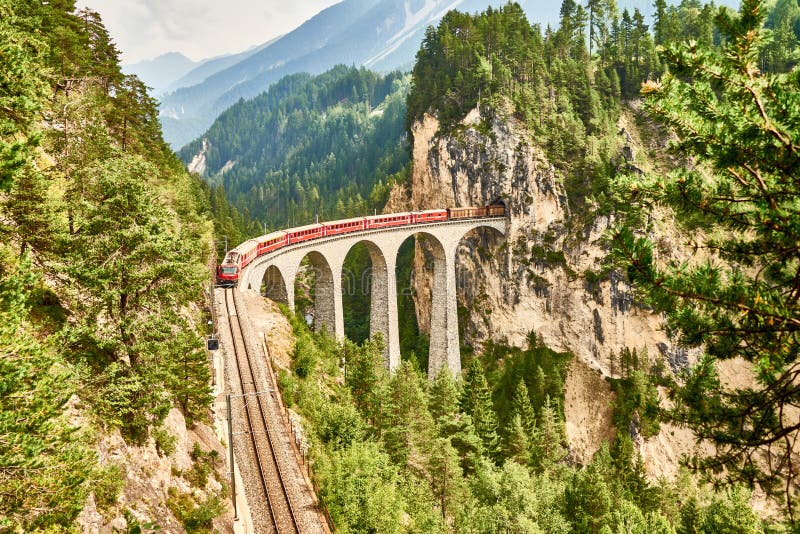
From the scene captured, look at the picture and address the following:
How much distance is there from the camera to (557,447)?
4559 cm

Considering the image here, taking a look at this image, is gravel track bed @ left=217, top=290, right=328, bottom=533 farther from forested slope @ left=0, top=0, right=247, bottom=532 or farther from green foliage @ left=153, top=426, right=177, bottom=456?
green foliage @ left=153, top=426, right=177, bottom=456

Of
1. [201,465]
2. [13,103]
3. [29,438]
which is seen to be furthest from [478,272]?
[29,438]

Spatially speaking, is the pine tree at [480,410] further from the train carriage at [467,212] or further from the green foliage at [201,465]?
the green foliage at [201,465]

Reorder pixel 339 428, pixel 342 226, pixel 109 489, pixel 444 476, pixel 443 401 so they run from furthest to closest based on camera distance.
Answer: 1. pixel 342 226
2. pixel 443 401
3. pixel 444 476
4. pixel 339 428
5. pixel 109 489

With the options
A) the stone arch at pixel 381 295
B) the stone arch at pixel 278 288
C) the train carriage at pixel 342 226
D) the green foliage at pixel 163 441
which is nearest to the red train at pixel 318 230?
the train carriage at pixel 342 226

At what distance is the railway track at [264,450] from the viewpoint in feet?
62.7

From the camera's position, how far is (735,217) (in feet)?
22.0

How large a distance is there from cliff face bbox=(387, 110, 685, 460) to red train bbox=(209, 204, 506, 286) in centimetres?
451

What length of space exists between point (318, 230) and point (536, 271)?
3173 centimetres

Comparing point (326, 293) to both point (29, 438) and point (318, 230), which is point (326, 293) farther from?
point (29, 438)

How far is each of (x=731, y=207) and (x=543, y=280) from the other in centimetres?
5912

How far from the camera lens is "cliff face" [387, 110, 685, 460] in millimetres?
60031

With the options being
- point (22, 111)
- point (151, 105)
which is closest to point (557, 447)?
point (22, 111)

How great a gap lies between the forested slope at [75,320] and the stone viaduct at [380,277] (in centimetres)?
2275
